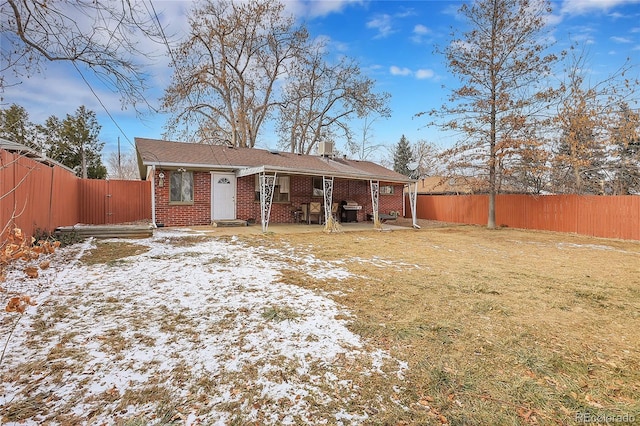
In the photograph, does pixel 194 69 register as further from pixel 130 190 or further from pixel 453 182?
pixel 453 182

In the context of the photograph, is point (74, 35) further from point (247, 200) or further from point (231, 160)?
point (247, 200)

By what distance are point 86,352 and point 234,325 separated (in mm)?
1286

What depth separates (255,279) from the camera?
16.1ft

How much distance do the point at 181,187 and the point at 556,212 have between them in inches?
636

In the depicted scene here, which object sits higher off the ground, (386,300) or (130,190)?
(130,190)

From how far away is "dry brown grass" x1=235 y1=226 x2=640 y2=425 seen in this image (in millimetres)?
2092

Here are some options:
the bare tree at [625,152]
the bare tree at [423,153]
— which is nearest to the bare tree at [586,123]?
the bare tree at [625,152]

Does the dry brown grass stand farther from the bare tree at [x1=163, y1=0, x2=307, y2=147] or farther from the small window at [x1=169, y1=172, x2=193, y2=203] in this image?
the bare tree at [x1=163, y1=0, x2=307, y2=147]

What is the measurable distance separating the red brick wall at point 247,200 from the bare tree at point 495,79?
5.29 metres

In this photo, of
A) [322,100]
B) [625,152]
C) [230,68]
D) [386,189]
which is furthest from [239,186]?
[625,152]

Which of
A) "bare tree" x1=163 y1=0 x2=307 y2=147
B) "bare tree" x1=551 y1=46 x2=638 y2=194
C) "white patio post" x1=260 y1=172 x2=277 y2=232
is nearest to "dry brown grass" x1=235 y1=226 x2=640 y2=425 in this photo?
"white patio post" x1=260 y1=172 x2=277 y2=232

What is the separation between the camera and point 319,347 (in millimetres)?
2836

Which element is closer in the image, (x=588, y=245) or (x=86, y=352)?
(x=86, y=352)

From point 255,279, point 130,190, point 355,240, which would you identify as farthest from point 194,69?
point 255,279
